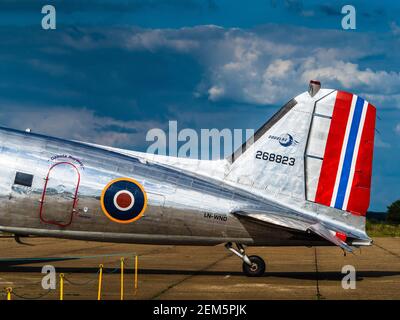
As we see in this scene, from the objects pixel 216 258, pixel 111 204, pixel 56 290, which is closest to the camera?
pixel 56 290

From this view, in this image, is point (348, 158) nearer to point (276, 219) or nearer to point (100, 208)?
point (276, 219)

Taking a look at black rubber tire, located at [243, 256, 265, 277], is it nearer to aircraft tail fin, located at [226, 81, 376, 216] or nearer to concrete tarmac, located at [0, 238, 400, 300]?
concrete tarmac, located at [0, 238, 400, 300]

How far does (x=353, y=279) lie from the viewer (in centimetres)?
2612

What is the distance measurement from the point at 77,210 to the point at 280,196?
7.06 metres

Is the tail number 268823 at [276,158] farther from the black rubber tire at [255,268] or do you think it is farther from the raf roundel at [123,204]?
the raf roundel at [123,204]

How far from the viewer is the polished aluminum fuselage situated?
24.3 m

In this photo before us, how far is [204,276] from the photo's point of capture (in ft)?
88.6

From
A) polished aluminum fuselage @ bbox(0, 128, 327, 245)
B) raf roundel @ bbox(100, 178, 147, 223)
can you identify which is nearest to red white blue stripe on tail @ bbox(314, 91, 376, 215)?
polished aluminum fuselage @ bbox(0, 128, 327, 245)

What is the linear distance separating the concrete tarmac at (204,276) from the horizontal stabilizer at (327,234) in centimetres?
154

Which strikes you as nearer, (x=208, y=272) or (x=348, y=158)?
(x=348, y=158)

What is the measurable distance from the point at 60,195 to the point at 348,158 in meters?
10.1

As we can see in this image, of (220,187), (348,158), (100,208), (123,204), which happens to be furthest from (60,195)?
(348,158)

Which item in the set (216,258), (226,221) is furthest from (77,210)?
(216,258)
